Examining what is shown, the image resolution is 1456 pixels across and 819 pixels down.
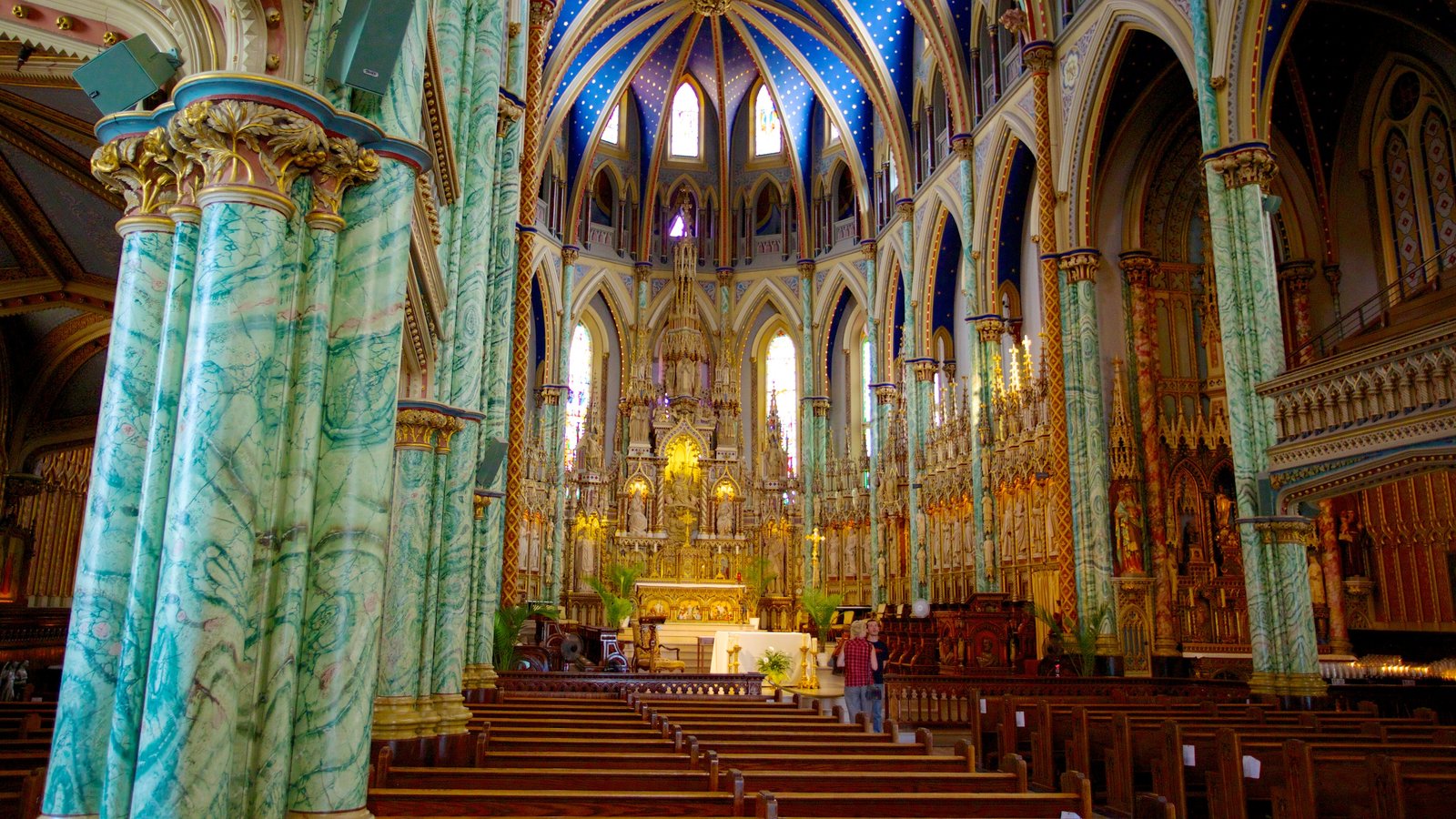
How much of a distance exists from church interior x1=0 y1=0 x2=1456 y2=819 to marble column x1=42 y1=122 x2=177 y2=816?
23mm

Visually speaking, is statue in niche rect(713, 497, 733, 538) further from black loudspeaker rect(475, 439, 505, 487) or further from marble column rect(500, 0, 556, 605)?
black loudspeaker rect(475, 439, 505, 487)

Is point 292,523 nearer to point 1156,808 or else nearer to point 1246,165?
point 1156,808

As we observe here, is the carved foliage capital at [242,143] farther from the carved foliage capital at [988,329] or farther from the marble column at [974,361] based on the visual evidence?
the carved foliage capital at [988,329]

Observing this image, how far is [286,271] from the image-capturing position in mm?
4656

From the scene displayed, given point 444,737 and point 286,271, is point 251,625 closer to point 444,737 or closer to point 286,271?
point 286,271

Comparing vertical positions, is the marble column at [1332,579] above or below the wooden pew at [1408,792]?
above

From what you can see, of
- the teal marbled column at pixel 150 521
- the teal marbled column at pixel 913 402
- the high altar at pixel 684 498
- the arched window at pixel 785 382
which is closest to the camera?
the teal marbled column at pixel 150 521

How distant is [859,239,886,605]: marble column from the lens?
26.2 meters

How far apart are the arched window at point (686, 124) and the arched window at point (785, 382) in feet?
22.3

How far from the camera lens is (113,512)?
14.6ft

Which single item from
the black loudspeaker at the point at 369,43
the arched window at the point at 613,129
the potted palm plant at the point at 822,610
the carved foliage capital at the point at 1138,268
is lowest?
the potted palm plant at the point at 822,610

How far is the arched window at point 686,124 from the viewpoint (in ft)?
110

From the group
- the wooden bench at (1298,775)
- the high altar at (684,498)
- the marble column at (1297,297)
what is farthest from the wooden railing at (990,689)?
the high altar at (684,498)

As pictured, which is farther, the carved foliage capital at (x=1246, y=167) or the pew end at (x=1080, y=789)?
the carved foliage capital at (x=1246, y=167)
